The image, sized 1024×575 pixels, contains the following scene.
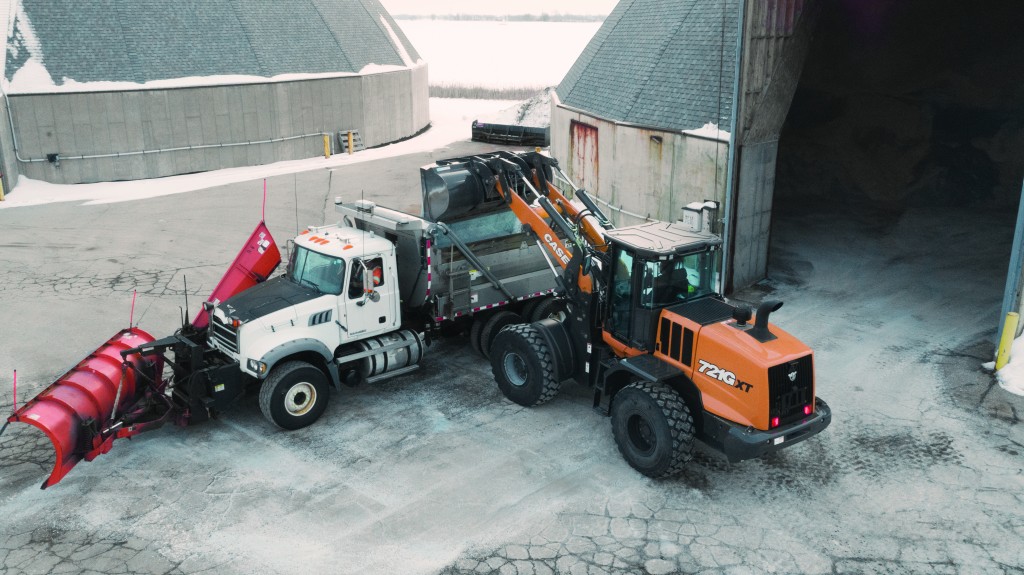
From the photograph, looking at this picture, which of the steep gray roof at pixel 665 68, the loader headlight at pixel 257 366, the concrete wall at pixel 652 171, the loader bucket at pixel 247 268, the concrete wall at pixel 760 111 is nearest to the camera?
the loader headlight at pixel 257 366

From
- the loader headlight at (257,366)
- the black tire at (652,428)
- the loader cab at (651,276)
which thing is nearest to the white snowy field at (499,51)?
the loader headlight at (257,366)

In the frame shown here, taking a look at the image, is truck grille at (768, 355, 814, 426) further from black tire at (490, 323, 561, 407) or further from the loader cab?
black tire at (490, 323, 561, 407)

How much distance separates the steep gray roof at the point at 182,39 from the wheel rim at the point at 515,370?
2139cm

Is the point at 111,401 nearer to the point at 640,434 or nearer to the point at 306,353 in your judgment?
the point at 306,353

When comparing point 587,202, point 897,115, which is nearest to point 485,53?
point 897,115

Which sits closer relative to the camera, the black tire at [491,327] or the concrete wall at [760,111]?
the black tire at [491,327]

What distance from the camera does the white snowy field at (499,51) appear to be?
8524 cm

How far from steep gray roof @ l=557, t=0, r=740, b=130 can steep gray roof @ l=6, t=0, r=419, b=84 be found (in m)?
13.2

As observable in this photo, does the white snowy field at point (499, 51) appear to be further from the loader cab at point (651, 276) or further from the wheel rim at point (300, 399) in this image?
the loader cab at point (651, 276)

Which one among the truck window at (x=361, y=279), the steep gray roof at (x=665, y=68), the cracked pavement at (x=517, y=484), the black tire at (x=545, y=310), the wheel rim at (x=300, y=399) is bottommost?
the cracked pavement at (x=517, y=484)

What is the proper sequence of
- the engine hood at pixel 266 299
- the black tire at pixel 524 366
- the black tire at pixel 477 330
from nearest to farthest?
1. the engine hood at pixel 266 299
2. the black tire at pixel 524 366
3. the black tire at pixel 477 330

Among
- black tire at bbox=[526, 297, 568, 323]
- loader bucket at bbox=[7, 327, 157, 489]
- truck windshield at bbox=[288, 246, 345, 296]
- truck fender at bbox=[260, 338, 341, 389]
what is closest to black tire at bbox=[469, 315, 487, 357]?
black tire at bbox=[526, 297, 568, 323]

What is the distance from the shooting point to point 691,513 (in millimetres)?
9461

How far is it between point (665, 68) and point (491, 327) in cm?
901
